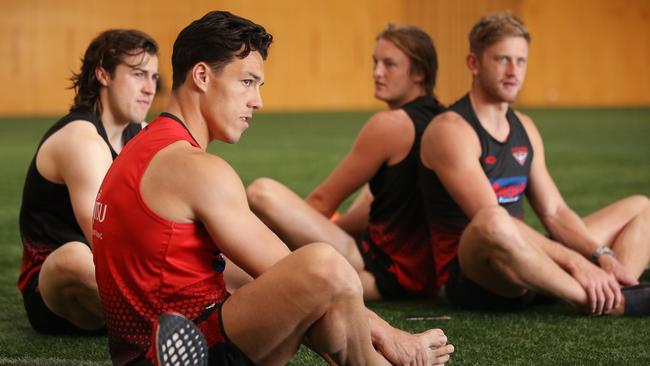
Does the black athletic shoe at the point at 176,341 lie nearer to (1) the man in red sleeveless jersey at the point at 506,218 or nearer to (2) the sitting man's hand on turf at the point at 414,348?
(2) the sitting man's hand on turf at the point at 414,348

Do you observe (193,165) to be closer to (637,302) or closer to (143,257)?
(143,257)

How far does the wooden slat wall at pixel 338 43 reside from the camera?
888 inches

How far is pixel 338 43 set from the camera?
25.8 metres

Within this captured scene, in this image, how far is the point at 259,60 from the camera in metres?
2.92

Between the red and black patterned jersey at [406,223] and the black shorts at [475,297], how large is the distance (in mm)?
270

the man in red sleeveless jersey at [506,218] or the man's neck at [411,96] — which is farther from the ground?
the man's neck at [411,96]

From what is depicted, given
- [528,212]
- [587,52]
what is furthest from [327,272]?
[587,52]

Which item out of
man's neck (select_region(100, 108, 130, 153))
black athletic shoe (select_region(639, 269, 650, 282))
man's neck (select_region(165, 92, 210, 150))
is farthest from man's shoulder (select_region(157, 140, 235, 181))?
black athletic shoe (select_region(639, 269, 650, 282))

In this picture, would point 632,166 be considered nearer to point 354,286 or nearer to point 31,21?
point 354,286

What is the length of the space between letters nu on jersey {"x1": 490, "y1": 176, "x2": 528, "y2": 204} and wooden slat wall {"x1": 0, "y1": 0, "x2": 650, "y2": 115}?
57.8 ft

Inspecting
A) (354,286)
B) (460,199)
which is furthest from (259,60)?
(460,199)

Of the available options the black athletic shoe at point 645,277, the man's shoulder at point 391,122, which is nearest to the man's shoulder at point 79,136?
the man's shoulder at point 391,122

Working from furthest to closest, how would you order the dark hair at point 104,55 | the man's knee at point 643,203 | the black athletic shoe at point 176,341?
1. the man's knee at point 643,203
2. the dark hair at point 104,55
3. the black athletic shoe at point 176,341

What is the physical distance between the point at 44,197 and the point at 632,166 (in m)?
8.57
